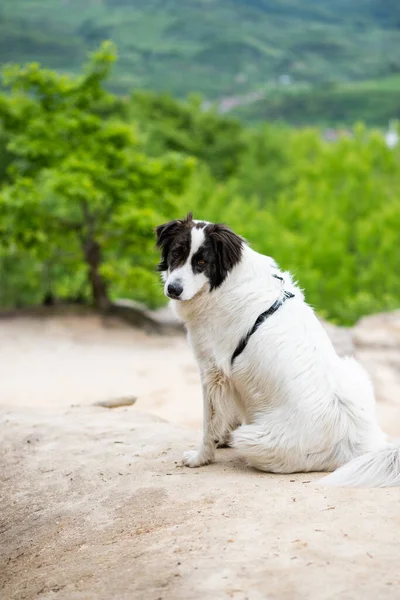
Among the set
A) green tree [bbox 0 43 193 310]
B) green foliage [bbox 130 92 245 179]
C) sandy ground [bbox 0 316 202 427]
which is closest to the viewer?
sandy ground [bbox 0 316 202 427]

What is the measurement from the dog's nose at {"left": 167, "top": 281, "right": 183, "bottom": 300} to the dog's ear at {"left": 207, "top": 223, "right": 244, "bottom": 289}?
267mm

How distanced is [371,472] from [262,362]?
0.92 m

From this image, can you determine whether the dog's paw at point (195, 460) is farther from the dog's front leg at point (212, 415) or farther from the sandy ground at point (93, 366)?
the sandy ground at point (93, 366)

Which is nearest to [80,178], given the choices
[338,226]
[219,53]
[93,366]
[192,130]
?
[93,366]

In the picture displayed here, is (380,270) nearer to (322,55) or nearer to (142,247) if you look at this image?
(142,247)

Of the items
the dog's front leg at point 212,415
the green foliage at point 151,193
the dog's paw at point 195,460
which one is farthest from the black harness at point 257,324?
the green foliage at point 151,193

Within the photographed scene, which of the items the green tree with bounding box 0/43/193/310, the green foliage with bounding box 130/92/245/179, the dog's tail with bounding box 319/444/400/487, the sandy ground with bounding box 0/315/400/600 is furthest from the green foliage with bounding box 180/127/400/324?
the dog's tail with bounding box 319/444/400/487

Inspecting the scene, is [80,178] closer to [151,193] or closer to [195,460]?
[151,193]

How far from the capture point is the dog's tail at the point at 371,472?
4039 millimetres

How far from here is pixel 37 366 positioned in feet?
39.5

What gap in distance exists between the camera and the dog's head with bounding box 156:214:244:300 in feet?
14.7

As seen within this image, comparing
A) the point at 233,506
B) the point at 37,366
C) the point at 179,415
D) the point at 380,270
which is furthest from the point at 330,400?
the point at 380,270

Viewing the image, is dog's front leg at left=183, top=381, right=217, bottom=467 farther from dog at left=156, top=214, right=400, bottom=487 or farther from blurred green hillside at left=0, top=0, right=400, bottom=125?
blurred green hillside at left=0, top=0, right=400, bottom=125

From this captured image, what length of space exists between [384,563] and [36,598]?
4.89ft
